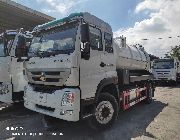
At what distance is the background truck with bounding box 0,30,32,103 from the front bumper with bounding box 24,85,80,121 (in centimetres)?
193

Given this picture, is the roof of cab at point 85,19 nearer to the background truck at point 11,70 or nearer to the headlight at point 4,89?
the background truck at point 11,70

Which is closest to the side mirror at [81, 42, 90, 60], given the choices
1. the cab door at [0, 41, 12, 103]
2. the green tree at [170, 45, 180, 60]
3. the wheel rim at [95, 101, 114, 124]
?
the wheel rim at [95, 101, 114, 124]

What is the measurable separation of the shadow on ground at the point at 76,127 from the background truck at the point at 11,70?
0.75 meters

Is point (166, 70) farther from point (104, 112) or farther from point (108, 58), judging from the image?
point (104, 112)

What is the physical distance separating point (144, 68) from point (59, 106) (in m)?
5.97

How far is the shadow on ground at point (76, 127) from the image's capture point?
19.1 feet

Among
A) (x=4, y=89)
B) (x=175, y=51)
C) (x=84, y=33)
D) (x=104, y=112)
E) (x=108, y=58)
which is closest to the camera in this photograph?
(x=84, y=33)

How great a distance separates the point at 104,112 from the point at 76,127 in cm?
98

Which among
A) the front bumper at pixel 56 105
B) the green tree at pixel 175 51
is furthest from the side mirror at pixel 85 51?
the green tree at pixel 175 51

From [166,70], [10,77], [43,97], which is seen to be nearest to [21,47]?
[10,77]

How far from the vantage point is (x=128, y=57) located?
8328mm

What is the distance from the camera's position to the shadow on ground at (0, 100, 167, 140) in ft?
19.1

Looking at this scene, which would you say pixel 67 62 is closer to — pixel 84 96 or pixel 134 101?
pixel 84 96

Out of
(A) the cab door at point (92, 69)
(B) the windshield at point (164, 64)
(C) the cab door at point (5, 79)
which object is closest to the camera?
(A) the cab door at point (92, 69)
